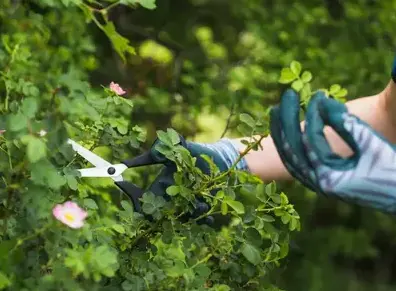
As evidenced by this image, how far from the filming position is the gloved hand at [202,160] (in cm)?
132

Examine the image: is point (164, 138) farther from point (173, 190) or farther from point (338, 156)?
point (338, 156)

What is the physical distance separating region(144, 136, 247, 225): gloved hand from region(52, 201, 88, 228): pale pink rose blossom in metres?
0.28

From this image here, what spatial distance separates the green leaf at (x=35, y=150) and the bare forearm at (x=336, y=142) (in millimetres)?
513

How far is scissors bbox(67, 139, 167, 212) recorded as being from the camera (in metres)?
1.25

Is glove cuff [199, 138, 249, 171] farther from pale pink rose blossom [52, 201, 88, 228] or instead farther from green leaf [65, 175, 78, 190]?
pale pink rose blossom [52, 201, 88, 228]

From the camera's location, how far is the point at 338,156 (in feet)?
3.73

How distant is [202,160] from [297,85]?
0.74 feet

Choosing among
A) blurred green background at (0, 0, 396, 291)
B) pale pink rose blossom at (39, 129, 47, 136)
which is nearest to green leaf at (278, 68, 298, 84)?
pale pink rose blossom at (39, 129, 47, 136)

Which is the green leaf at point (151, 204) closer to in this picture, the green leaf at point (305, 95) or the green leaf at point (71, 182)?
the green leaf at point (71, 182)

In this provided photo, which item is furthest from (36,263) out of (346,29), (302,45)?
(346,29)

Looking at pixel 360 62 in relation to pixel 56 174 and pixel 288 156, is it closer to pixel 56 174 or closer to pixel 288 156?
pixel 288 156

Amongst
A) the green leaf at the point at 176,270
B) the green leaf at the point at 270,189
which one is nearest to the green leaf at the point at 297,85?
the green leaf at the point at 270,189

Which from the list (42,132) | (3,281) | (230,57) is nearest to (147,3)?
(42,132)

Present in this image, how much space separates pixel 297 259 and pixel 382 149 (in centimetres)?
171
